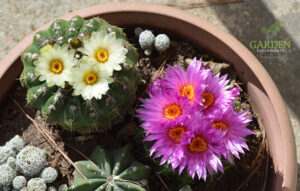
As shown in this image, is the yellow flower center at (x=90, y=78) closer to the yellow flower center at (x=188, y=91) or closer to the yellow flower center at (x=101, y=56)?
the yellow flower center at (x=101, y=56)

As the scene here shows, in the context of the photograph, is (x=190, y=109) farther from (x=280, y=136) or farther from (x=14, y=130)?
(x=14, y=130)

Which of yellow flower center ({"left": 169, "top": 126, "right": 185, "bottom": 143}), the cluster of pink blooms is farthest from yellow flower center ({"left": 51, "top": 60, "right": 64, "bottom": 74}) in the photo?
yellow flower center ({"left": 169, "top": 126, "right": 185, "bottom": 143})

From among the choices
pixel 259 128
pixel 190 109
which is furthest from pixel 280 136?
pixel 190 109

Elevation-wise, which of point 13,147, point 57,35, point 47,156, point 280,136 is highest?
point 57,35

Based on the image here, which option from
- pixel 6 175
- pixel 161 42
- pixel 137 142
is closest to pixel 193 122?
pixel 137 142

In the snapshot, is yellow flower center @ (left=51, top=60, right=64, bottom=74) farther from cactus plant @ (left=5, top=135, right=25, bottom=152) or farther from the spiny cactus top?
cactus plant @ (left=5, top=135, right=25, bottom=152)

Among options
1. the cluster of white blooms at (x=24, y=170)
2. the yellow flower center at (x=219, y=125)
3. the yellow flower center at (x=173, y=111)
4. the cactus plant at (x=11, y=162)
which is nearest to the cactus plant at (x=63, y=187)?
the cluster of white blooms at (x=24, y=170)

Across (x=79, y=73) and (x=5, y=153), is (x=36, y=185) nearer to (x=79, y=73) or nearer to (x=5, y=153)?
(x=5, y=153)
